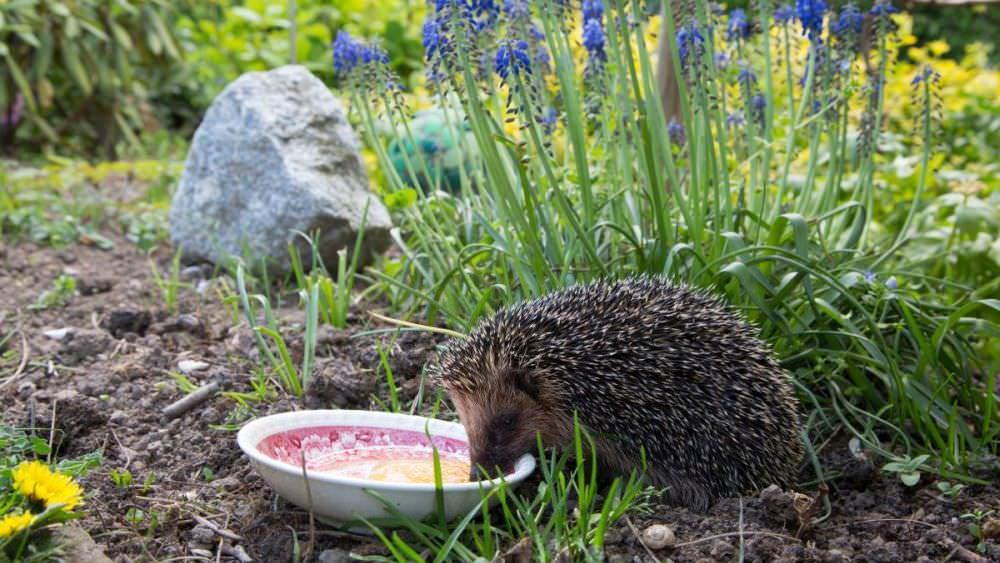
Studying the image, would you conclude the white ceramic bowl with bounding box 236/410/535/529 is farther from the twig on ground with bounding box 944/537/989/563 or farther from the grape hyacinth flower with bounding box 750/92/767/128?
the grape hyacinth flower with bounding box 750/92/767/128

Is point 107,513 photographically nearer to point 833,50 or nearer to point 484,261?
point 484,261

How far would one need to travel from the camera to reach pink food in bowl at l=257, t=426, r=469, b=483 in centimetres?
310

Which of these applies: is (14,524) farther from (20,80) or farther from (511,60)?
(20,80)

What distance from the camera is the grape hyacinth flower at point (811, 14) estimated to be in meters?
4.11

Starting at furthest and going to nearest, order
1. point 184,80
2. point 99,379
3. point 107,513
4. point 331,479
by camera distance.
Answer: point 184,80, point 99,379, point 107,513, point 331,479

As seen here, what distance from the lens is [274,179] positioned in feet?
18.4

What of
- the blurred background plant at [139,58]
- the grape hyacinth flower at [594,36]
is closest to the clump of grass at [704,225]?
the grape hyacinth flower at [594,36]

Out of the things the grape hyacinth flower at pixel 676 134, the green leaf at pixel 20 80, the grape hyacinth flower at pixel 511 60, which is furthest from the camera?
the green leaf at pixel 20 80

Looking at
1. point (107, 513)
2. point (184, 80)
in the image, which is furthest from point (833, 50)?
point (184, 80)

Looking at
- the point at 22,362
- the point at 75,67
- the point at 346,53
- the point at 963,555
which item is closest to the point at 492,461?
the point at 963,555

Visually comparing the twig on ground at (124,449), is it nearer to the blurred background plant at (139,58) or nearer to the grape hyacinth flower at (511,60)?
the grape hyacinth flower at (511,60)

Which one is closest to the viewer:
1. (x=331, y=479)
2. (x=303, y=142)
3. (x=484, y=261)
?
(x=331, y=479)

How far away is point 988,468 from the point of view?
3.42m

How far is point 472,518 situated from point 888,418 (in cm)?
185
